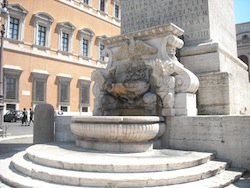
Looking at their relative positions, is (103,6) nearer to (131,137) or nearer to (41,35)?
(41,35)

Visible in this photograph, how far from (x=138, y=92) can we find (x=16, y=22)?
22705 millimetres

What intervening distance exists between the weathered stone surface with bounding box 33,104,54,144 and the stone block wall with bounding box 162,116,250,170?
11.8 ft

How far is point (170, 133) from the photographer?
16.9 feet

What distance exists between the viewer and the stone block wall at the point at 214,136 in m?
4.38

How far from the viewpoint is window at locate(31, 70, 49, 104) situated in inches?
980

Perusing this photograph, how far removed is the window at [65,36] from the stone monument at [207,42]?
69.9 feet

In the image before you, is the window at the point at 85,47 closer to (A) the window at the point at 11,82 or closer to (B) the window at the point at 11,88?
(A) the window at the point at 11,82

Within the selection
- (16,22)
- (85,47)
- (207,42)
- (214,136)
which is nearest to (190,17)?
(207,42)

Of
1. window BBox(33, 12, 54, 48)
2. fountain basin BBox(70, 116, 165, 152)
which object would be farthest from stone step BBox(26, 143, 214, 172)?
window BBox(33, 12, 54, 48)

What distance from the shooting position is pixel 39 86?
25375mm

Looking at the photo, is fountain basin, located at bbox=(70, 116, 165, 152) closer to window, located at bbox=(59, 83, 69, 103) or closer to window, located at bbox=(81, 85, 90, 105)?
window, located at bbox=(59, 83, 69, 103)

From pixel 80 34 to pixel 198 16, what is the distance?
25.3 m

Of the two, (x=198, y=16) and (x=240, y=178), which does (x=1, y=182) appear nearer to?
(x=240, y=178)

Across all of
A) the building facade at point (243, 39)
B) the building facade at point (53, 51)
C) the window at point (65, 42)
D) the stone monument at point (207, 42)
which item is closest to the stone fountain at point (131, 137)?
the stone monument at point (207, 42)
